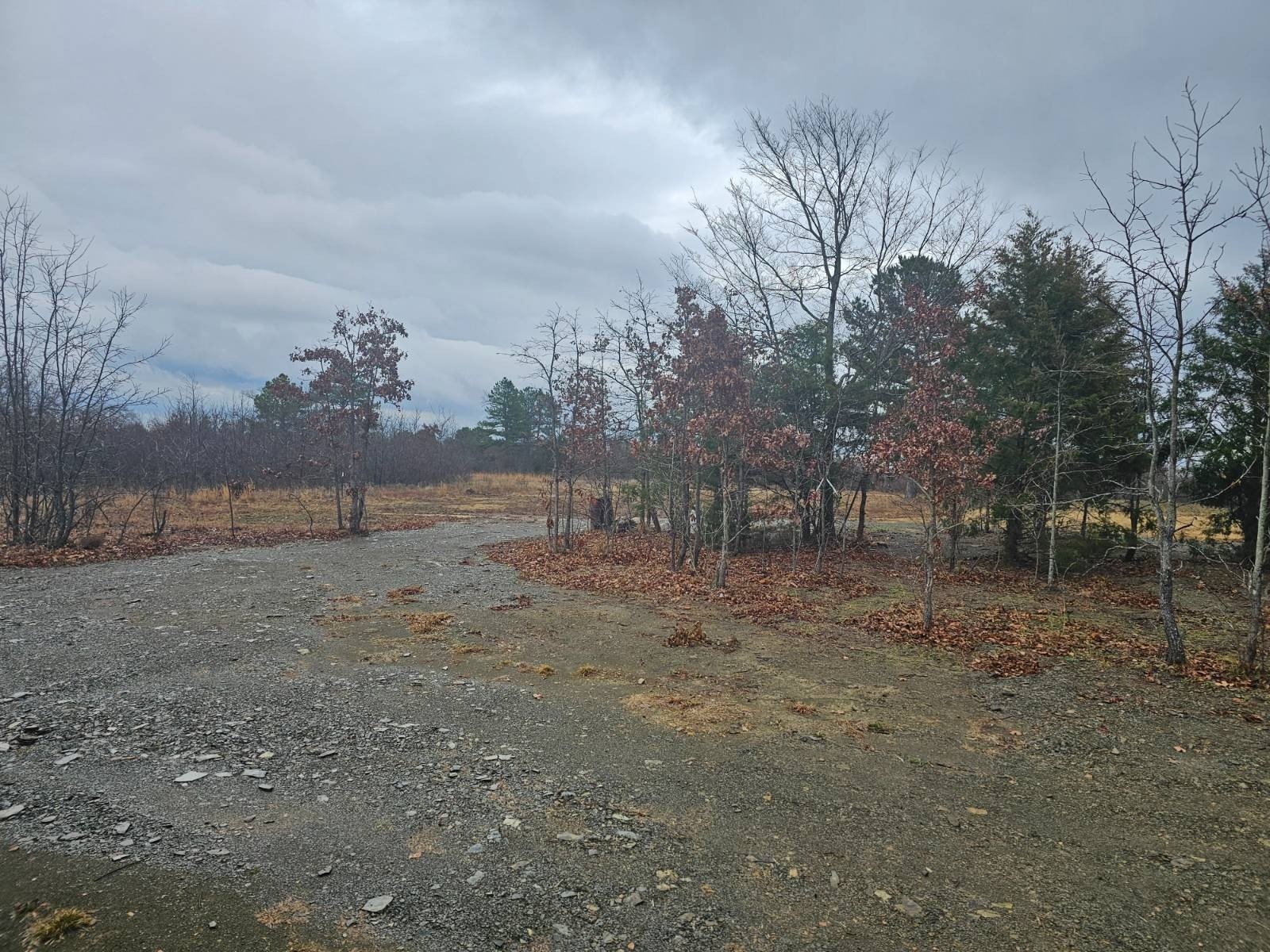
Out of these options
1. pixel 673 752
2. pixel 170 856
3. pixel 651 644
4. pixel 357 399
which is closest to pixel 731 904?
pixel 673 752

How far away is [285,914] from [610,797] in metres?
1.91

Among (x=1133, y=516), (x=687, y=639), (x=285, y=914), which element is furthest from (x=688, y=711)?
(x=1133, y=516)

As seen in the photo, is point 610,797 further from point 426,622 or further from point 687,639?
point 426,622

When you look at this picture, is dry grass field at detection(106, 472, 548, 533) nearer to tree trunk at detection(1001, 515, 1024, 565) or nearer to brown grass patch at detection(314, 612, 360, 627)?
brown grass patch at detection(314, 612, 360, 627)

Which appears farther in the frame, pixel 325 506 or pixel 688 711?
pixel 325 506

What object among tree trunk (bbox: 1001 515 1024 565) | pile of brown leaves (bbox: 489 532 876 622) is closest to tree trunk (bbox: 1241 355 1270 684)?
pile of brown leaves (bbox: 489 532 876 622)

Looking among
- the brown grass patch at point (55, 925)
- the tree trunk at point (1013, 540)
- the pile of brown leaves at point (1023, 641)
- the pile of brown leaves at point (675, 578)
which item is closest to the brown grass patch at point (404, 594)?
the pile of brown leaves at point (675, 578)

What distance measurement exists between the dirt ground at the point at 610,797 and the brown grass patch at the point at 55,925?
0.18 feet

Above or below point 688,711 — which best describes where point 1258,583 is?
above

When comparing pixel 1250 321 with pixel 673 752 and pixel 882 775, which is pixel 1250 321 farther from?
pixel 673 752

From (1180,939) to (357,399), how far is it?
2156 cm

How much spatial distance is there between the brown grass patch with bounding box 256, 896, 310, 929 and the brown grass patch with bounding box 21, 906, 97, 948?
731 millimetres

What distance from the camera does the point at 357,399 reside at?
811 inches

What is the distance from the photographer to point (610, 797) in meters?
4.19
